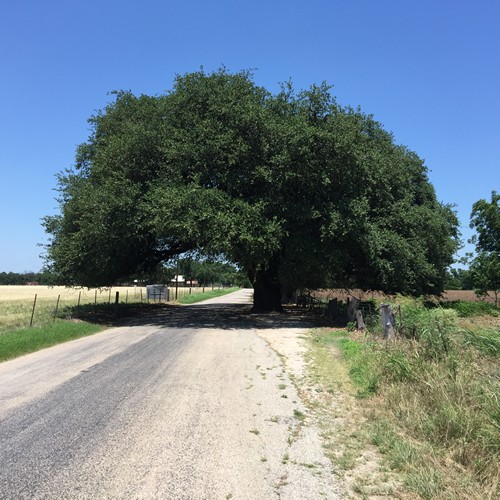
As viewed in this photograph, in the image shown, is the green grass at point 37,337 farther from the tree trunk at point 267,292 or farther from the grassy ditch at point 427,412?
the tree trunk at point 267,292

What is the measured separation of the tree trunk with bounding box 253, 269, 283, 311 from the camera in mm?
28297

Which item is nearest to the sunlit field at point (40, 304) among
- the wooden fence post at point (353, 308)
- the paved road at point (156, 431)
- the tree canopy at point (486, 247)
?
the paved road at point (156, 431)

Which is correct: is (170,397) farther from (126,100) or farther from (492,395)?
(126,100)

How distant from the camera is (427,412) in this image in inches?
231

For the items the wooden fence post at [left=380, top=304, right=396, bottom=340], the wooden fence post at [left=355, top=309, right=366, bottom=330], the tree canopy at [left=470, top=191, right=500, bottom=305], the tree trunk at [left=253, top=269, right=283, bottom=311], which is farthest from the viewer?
the tree canopy at [left=470, top=191, right=500, bottom=305]

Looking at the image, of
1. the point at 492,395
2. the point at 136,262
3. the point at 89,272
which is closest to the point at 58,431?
the point at 492,395

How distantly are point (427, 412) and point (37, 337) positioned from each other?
11760mm

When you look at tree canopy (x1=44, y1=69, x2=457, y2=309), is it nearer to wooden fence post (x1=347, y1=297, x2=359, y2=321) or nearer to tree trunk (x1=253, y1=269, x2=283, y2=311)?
wooden fence post (x1=347, y1=297, x2=359, y2=321)

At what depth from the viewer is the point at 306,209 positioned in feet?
66.7

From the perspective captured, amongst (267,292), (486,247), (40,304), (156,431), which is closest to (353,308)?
(267,292)

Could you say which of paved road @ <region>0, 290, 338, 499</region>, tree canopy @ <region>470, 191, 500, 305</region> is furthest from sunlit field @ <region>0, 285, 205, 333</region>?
tree canopy @ <region>470, 191, 500, 305</region>

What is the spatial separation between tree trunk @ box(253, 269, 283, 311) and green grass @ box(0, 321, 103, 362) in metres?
12.3

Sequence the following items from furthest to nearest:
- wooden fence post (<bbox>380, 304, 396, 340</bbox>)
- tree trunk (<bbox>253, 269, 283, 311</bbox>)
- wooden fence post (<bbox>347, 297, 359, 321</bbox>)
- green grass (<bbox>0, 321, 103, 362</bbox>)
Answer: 1. tree trunk (<bbox>253, 269, 283, 311</bbox>)
2. wooden fence post (<bbox>347, 297, 359, 321</bbox>)
3. green grass (<bbox>0, 321, 103, 362</bbox>)
4. wooden fence post (<bbox>380, 304, 396, 340</bbox>)

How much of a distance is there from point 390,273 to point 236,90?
38.9 ft
